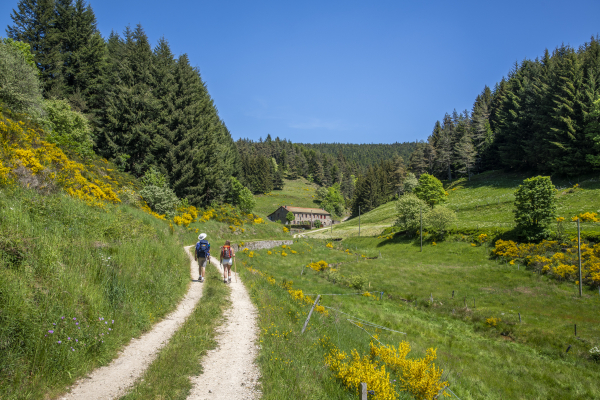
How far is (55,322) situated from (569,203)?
Result: 64987 millimetres

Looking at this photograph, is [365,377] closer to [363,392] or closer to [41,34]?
[363,392]

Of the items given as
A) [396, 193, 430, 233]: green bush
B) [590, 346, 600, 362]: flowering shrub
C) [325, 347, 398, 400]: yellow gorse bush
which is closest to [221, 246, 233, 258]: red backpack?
[325, 347, 398, 400]: yellow gorse bush

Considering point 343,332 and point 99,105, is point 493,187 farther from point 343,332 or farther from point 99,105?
point 99,105

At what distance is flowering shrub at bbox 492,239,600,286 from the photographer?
27.5 metres

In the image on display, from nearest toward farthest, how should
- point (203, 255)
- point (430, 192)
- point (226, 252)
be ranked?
point (203, 255) → point (226, 252) → point (430, 192)

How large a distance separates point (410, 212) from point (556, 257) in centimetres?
2629

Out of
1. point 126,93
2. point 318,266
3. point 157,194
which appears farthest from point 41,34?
point 318,266

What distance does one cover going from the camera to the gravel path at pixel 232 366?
5.07m

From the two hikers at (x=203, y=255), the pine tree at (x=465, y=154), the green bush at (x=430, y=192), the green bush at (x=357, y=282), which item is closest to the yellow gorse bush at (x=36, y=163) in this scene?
the two hikers at (x=203, y=255)

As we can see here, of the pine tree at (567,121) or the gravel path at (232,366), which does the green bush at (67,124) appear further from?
the pine tree at (567,121)

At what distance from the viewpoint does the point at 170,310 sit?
354 inches

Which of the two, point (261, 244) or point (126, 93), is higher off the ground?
point (126, 93)

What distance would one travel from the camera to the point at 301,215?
9925cm

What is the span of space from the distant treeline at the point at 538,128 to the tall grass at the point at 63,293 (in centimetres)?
7697
